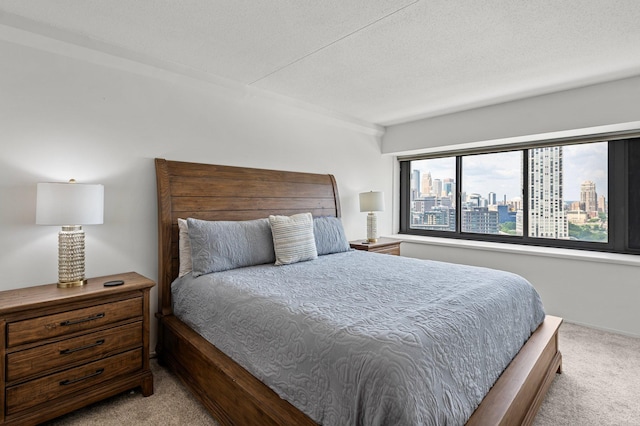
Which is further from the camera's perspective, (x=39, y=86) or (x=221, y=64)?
(x=221, y=64)

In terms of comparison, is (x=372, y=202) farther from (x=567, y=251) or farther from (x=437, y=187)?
(x=567, y=251)

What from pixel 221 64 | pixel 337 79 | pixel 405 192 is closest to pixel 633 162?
pixel 405 192

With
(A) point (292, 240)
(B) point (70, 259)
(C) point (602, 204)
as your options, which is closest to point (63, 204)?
(B) point (70, 259)

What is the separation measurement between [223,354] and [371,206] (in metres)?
2.75

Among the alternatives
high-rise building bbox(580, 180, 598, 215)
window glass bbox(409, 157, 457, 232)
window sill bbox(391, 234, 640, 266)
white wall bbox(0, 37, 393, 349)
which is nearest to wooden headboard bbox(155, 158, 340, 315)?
white wall bbox(0, 37, 393, 349)

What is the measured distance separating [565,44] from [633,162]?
1.79m

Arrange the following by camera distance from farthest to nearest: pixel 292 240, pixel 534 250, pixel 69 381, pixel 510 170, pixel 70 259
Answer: pixel 510 170, pixel 534 250, pixel 292 240, pixel 70 259, pixel 69 381

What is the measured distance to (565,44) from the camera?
7.64ft

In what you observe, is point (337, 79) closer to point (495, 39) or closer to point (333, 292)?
point (495, 39)

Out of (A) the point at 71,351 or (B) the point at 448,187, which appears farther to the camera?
(B) the point at 448,187

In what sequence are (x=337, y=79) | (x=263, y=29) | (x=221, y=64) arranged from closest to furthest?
(x=263, y=29) → (x=221, y=64) → (x=337, y=79)

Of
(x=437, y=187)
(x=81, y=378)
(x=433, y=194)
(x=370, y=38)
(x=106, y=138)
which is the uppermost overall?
(x=370, y=38)

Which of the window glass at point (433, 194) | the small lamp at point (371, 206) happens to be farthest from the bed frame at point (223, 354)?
the window glass at point (433, 194)

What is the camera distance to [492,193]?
14.1 ft
